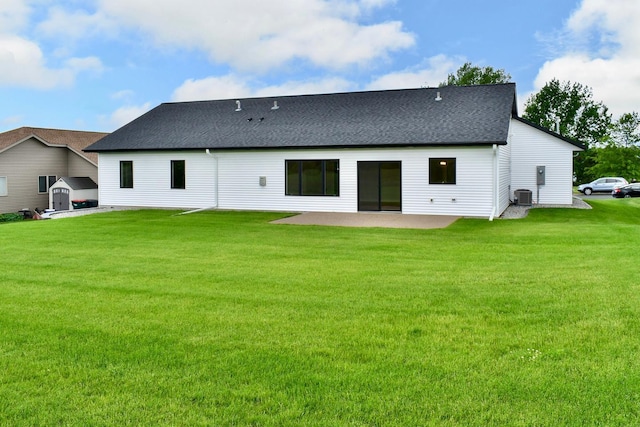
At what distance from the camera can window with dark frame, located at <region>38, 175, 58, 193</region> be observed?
30.5 metres

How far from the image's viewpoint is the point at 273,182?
21266 millimetres

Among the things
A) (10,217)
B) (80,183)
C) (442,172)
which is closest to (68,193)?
(80,183)

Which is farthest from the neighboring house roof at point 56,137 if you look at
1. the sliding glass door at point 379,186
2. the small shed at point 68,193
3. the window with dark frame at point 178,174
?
the sliding glass door at point 379,186

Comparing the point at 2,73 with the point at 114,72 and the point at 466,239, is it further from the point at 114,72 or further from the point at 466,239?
the point at 466,239

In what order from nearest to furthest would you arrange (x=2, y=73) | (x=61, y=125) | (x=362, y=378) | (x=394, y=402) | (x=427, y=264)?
(x=394, y=402), (x=362, y=378), (x=427, y=264), (x=2, y=73), (x=61, y=125)

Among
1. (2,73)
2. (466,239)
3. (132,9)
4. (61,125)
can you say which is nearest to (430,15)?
(132,9)

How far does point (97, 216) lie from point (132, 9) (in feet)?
24.9

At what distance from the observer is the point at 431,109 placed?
21281mm

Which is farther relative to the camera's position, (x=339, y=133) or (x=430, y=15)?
(x=430, y=15)

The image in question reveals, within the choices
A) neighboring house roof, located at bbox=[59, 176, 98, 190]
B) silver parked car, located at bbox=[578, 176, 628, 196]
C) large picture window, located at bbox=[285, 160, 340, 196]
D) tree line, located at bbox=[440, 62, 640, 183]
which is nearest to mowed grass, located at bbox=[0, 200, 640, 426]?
large picture window, located at bbox=[285, 160, 340, 196]

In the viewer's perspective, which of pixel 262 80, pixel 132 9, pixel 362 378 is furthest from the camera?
pixel 262 80

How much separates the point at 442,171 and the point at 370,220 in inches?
135

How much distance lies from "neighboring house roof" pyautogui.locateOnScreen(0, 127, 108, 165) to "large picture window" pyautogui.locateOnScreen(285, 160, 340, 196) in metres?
15.2

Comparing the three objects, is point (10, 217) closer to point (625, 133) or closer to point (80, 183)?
point (80, 183)
